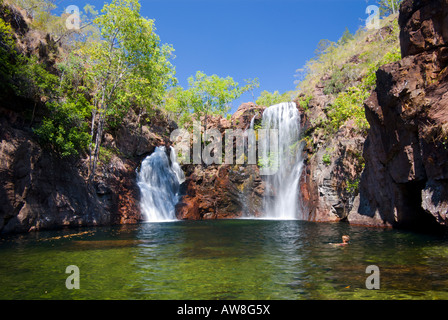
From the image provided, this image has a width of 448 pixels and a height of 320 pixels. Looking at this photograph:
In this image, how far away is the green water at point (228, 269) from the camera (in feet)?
19.5

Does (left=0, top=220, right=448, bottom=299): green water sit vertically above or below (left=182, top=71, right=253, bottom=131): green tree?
below

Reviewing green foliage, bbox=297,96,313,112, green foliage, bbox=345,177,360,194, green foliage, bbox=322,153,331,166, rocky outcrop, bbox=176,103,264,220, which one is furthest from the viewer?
rocky outcrop, bbox=176,103,264,220

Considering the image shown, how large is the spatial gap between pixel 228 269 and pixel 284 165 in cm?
2610

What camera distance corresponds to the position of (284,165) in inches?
1302

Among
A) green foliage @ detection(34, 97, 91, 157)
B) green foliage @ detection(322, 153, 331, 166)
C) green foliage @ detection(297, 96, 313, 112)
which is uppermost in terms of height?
green foliage @ detection(297, 96, 313, 112)

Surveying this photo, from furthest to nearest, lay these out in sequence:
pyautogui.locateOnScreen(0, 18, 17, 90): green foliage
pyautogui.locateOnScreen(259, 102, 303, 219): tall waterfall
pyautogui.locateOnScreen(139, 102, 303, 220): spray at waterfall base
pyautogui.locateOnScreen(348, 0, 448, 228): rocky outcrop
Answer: pyautogui.locateOnScreen(139, 102, 303, 220): spray at waterfall base → pyautogui.locateOnScreen(259, 102, 303, 219): tall waterfall → pyautogui.locateOnScreen(0, 18, 17, 90): green foliage → pyautogui.locateOnScreen(348, 0, 448, 228): rocky outcrop

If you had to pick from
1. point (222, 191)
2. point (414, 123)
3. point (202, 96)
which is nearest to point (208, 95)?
point (202, 96)

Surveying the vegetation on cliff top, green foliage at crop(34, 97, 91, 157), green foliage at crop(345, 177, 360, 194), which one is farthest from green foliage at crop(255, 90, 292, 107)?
green foliage at crop(34, 97, 91, 157)

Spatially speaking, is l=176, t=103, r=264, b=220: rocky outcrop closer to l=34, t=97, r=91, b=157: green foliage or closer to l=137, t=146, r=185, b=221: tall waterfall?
l=137, t=146, r=185, b=221: tall waterfall

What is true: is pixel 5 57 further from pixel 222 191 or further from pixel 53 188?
pixel 222 191

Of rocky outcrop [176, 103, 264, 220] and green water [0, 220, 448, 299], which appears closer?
green water [0, 220, 448, 299]

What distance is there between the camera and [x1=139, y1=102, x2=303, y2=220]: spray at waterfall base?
31.3 metres

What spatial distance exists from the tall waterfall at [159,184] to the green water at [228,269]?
57.5ft
